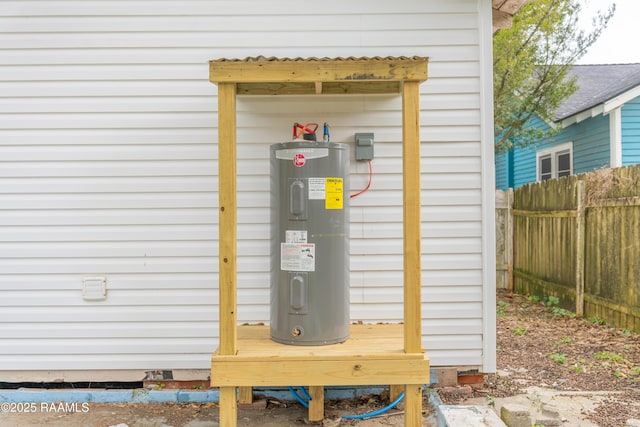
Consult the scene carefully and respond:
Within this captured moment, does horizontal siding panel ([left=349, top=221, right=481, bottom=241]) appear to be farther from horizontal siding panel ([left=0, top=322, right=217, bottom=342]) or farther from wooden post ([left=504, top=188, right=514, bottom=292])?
wooden post ([left=504, top=188, right=514, bottom=292])

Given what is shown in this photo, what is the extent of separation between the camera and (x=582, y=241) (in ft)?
18.8

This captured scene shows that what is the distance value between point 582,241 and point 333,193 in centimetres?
419

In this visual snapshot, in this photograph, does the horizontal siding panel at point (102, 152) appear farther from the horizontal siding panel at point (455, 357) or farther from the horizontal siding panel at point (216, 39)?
the horizontal siding panel at point (455, 357)

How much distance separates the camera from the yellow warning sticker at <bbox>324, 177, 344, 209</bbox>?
2.88 metres

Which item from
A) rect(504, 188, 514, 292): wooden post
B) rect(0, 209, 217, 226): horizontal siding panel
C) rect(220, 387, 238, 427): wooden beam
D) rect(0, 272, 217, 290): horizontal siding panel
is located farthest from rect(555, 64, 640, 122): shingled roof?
rect(220, 387, 238, 427): wooden beam

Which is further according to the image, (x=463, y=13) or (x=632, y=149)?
(x=632, y=149)

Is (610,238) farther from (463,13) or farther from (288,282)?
(288,282)

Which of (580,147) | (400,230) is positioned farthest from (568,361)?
(580,147)

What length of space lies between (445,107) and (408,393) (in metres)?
2.03

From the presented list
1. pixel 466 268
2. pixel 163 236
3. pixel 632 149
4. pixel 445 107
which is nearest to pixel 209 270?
pixel 163 236

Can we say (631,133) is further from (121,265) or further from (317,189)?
(121,265)

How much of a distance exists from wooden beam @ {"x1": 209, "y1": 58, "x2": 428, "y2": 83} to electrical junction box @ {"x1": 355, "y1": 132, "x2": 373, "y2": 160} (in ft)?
2.85

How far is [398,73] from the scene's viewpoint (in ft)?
8.65

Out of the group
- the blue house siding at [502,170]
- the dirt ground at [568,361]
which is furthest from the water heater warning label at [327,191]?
the blue house siding at [502,170]
